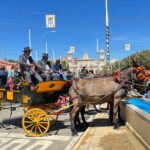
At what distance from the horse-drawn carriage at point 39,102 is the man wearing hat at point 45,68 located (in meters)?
0.56

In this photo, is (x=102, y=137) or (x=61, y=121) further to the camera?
(x=61, y=121)

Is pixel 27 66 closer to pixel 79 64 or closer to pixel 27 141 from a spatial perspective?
pixel 27 141

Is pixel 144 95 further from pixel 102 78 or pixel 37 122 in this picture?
pixel 37 122

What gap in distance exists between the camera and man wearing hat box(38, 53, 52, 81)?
12078 mm

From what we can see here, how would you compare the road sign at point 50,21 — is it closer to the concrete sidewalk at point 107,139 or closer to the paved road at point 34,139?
the paved road at point 34,139

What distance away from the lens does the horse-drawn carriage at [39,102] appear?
36.8ft

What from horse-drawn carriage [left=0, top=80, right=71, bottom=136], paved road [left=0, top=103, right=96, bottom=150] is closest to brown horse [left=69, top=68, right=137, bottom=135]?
horse-drawn carriage [left=0, top=80, right=71, bottom=136]

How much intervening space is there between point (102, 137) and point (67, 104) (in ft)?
8.49

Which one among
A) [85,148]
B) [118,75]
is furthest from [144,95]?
[85,148]

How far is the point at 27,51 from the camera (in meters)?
11.8

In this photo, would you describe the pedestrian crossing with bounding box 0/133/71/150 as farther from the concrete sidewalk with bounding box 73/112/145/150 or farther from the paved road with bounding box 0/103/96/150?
the concrete sidewalk with bounding box 73/112/145/150

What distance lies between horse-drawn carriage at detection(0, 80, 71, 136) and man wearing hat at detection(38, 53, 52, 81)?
0.56 metres

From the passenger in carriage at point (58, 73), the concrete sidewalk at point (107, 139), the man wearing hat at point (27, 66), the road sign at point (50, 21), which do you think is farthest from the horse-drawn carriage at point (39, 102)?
the road sign at point (50, 21)

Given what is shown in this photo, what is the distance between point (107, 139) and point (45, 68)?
4.18 metres
